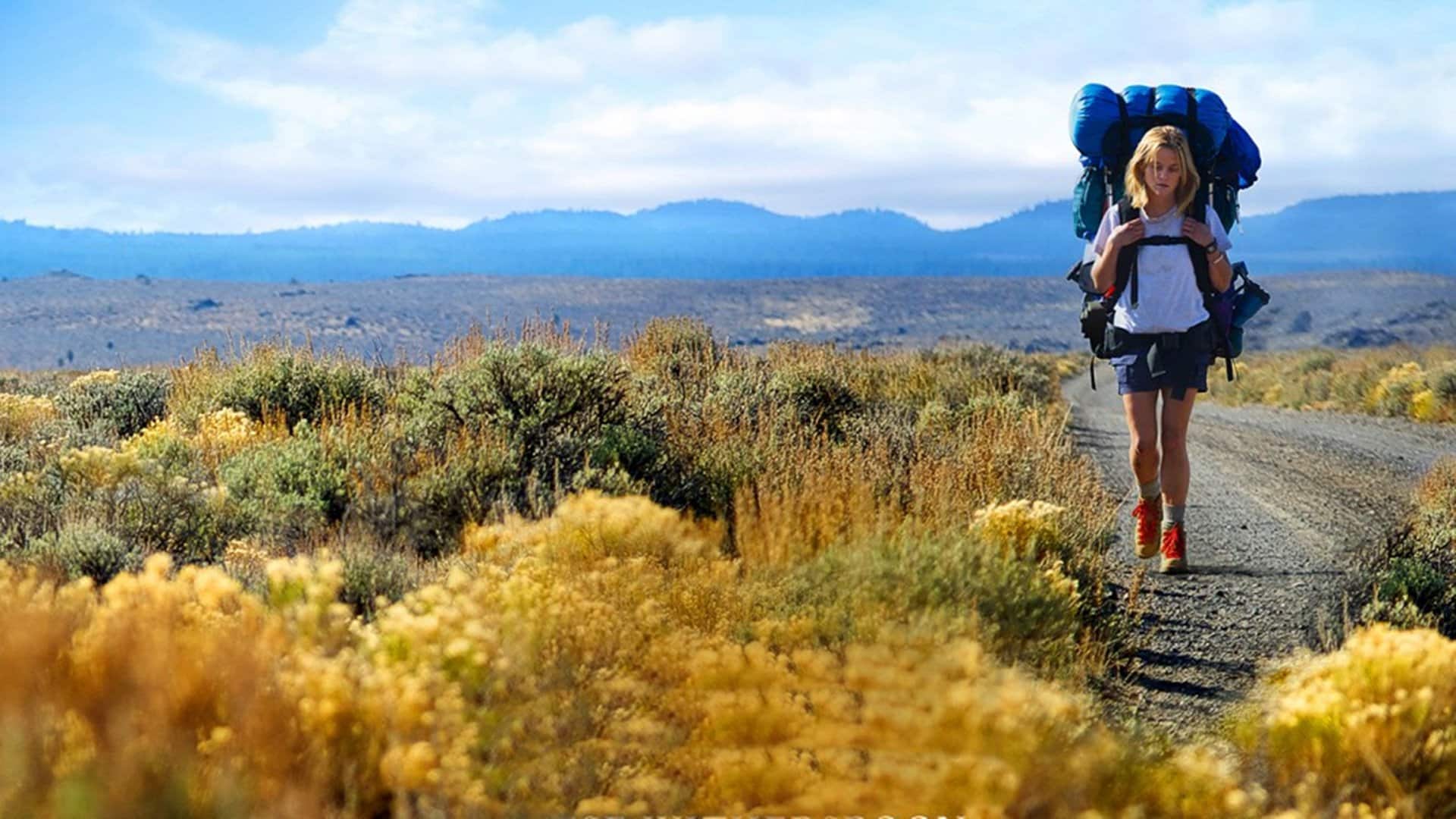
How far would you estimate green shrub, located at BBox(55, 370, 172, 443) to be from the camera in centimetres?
1118

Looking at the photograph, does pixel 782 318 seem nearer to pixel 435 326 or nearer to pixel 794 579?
pixel 435 326

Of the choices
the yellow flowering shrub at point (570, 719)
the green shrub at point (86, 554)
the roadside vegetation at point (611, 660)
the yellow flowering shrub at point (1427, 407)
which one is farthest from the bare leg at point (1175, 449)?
the yellow flowering shrub at point (1427, 407)

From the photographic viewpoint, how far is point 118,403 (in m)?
11.6

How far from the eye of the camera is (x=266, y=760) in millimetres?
3135

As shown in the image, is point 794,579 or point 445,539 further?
point 445,539

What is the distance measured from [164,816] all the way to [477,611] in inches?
44.7

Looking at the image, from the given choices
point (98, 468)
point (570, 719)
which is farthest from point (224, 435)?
point (570, 719)

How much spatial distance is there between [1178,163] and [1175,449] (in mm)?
1435

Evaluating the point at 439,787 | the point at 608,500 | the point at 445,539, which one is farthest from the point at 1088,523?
the point at 439,787

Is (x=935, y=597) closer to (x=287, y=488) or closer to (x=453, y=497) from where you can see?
(x=453, y=497)

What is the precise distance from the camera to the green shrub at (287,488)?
6.40 m

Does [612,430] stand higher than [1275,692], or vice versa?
[612,430]

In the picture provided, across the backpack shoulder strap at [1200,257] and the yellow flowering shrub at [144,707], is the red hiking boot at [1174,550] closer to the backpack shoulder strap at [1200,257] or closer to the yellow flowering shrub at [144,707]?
the backpack shoulder strap at [1200,257]

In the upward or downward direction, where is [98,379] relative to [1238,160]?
downward
